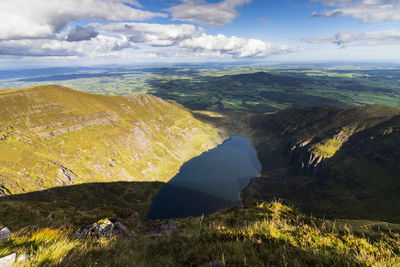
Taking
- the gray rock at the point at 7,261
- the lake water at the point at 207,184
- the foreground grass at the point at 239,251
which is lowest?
the lake water at the point at 207,184


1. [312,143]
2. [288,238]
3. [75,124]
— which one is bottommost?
[312,143]

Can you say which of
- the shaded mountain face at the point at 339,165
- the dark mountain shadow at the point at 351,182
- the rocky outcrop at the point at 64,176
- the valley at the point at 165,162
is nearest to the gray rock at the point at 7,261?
the valley at the point at 165,162

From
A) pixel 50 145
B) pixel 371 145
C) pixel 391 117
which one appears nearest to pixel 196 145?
pixel 50 145

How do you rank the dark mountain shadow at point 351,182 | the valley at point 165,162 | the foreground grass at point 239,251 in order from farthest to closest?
the valley at point 165,162, the dark mountain shadow at point 351,182, the foreground grass at point 239,251

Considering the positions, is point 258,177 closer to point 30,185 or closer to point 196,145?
point 196,145

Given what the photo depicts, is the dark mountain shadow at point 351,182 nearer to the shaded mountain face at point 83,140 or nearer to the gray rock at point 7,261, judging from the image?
the shaded mountain face at point 83,140

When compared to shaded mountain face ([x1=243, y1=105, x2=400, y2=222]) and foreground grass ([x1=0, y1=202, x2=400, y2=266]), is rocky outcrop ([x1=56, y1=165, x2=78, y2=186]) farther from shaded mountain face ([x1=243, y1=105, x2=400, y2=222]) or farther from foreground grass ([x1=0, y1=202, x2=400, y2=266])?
foreground grass ([x1=0, y1=202, x2=400, y2=266])
